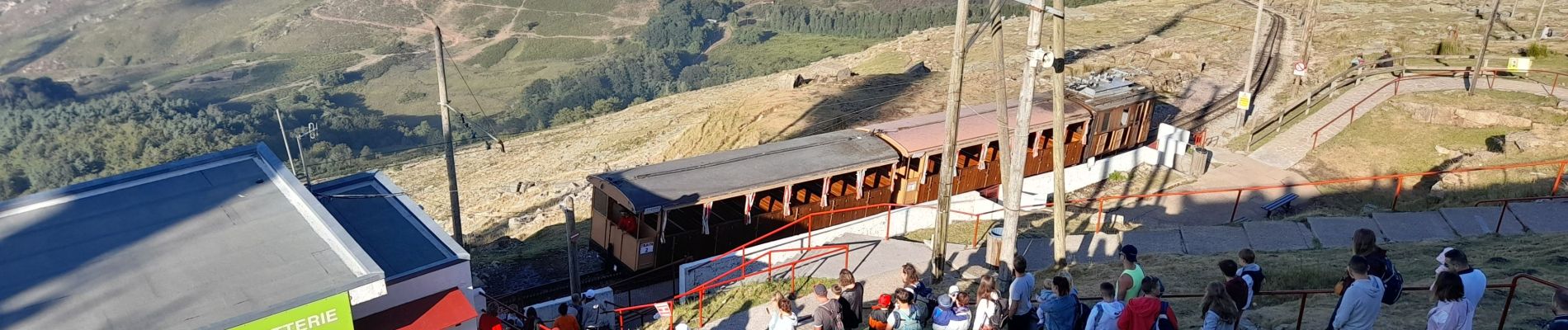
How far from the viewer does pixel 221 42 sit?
110188mm

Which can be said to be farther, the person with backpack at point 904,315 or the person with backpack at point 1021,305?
the person with backpack at point 1021,305

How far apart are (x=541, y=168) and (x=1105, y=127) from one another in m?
21.0

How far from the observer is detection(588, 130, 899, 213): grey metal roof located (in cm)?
1736

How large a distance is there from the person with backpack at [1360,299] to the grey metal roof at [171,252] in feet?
35.7

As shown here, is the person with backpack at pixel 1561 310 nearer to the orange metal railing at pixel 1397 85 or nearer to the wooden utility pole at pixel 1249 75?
the wooden utility pole at pixel 1249 75

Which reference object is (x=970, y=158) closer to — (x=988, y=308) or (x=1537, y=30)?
(x=988, y=308)

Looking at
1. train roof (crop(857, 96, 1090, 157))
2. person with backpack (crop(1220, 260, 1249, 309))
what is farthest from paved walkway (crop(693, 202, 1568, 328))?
person with backpack (crop(1220, 260, 1249, 309))

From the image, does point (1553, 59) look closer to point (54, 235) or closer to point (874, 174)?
point (874, 174)

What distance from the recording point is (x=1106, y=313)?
9.23 m

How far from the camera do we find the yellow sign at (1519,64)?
88.9 ft

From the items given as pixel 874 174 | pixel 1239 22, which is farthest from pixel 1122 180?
pixel 1239 22

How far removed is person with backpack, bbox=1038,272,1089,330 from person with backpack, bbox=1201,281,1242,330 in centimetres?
146

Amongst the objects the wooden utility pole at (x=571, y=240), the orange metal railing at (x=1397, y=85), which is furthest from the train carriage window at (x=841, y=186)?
the orange metal railing at (x=1397, y=85)

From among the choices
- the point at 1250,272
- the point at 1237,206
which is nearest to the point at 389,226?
the point at 1250,272
